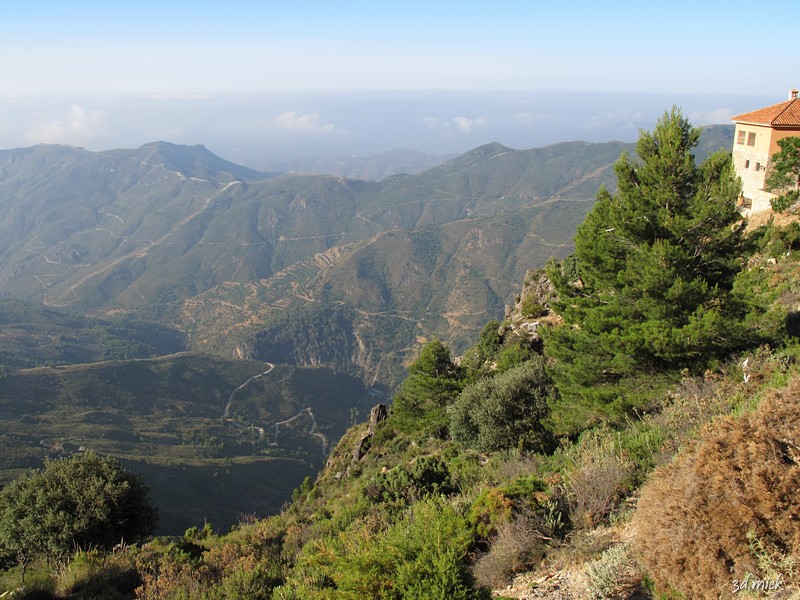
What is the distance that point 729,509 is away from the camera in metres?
4.02

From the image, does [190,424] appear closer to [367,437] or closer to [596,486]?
[367,437]

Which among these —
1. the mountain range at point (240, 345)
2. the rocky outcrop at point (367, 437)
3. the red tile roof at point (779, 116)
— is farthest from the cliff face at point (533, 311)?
the red tile roof at point (779, 116)

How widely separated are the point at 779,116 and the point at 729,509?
23.7m

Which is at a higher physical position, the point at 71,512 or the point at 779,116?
the point at 779,116

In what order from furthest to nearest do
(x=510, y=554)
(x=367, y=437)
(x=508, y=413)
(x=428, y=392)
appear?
(x=367, y=437) → (x=428, y=392) → (x=508, y=413) → (x=510, y=554)

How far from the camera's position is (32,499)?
40.3 feet

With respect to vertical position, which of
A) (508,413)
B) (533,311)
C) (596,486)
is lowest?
(533,311)

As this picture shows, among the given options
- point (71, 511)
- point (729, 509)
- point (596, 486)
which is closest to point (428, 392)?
point (71, 511)

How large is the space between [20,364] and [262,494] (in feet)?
283

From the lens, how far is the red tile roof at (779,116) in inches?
822

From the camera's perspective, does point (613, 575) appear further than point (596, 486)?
No

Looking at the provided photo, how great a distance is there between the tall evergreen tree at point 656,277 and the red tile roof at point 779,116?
13.9 meters

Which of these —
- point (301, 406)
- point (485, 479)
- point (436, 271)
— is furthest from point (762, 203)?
point (436, 271)

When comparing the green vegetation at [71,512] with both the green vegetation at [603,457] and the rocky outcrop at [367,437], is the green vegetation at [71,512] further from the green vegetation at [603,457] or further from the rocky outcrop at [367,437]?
the rocky outcrop at [367,437]
